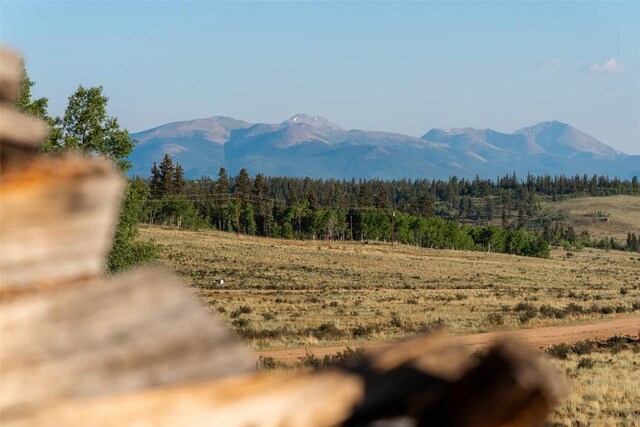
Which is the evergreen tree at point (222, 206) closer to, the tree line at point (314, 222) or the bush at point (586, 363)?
the tree line at point (314, 222)

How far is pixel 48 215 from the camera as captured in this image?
3.98 feet

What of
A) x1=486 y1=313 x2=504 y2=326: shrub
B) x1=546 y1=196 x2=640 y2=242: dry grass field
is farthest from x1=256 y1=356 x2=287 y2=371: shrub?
x1=546 y1=196 x2=640 y2=242: dry grass field

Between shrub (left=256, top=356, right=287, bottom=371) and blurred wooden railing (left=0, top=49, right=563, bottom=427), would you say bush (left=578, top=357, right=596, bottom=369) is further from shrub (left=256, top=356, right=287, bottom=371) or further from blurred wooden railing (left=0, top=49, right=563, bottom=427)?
blurred wooden railing (left=0, top=49, right=563, bottom=427)

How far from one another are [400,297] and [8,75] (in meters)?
44.1

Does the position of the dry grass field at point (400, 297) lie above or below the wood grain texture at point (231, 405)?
below

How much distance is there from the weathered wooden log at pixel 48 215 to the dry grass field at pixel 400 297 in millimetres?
13431

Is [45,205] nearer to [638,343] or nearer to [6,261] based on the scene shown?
[6,261]

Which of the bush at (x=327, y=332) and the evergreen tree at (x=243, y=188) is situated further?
the evergreen tree at (x=243, y=188)

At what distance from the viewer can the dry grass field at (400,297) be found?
19.5 meters

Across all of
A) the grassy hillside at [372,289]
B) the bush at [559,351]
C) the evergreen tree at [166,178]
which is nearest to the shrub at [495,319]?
the grassy hillside at [372,289]

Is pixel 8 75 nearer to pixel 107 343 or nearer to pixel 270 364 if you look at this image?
pixel 107 343

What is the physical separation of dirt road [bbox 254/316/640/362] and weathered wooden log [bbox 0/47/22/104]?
19118 millimetres

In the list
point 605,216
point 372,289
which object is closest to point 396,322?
point 372,289

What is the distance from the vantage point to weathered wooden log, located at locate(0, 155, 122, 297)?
3.94 feet
